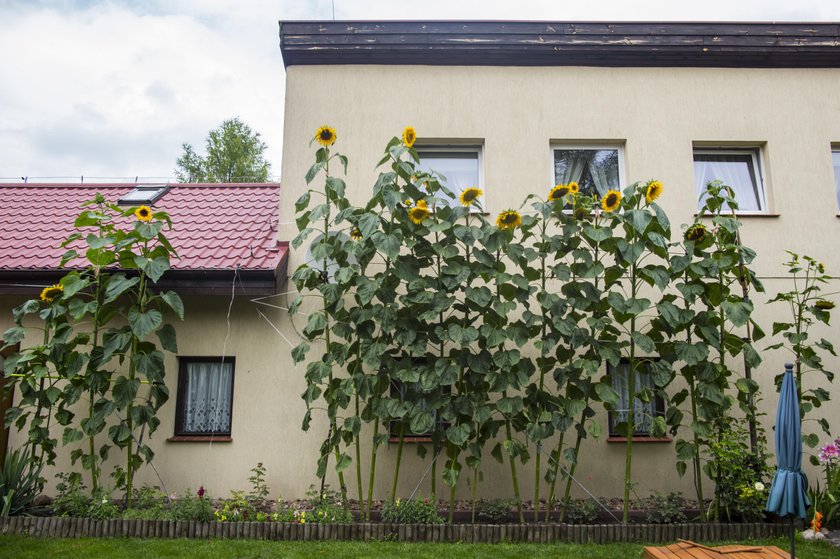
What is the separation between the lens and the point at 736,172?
6992mm

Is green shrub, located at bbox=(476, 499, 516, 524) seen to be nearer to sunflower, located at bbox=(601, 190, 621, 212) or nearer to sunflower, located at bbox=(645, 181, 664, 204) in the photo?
sunflower, located at bbox=(601, 190, 621, 212)

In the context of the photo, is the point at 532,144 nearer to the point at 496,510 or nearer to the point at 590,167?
the point at 590,167

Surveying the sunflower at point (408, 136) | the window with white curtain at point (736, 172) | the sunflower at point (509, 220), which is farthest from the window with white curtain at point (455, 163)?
the window with white curtain at point (736, 172)

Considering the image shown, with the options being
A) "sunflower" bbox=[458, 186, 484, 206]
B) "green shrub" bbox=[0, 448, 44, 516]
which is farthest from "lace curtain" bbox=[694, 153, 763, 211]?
"green shrub" bbox=[0, 448, 44, 516]

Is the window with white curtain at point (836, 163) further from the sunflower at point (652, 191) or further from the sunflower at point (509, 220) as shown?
the sunflower at point (509, 220)

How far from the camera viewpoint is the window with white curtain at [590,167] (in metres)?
6.86

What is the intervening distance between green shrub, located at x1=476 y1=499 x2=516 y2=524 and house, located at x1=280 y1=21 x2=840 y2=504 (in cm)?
329

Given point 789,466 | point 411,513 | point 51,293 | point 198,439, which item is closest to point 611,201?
point 789,466

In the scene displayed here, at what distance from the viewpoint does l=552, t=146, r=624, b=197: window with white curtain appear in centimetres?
686

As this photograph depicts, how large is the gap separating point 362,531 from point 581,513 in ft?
6.73

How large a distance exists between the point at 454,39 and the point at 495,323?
3.61 meters

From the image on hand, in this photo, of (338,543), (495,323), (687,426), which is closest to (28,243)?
(338,543)

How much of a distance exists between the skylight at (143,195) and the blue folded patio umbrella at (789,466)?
8.01m

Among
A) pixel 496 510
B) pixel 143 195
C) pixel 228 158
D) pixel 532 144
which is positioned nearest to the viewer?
pixel 496 510
